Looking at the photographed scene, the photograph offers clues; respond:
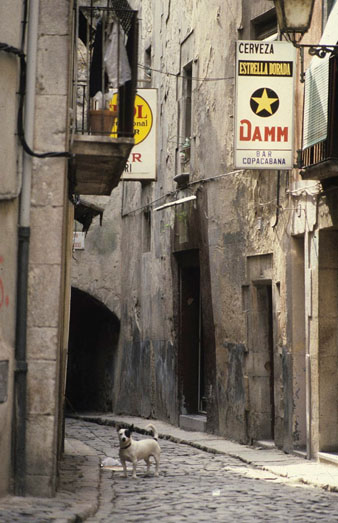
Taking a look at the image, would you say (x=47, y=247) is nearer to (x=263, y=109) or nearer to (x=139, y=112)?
(x=263, y=109)

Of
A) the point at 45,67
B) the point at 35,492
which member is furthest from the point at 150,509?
the point at 45,67

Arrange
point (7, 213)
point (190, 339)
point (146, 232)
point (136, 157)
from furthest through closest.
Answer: point (146, 232)
point (190, 339)
point (136, 157)
point (7, 213)

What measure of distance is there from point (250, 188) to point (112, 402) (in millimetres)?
9379

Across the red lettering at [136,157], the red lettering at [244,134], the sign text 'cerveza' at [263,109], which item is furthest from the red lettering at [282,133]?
the red lettering at [136,157]

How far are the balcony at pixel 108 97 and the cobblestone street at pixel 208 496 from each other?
315 centimetres

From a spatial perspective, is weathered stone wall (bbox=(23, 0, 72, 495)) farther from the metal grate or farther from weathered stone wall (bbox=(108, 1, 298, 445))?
weathered stone wall (bbox=(108, 1, 298, 445))

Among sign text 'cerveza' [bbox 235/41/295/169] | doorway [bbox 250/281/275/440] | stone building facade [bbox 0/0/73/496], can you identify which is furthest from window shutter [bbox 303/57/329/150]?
stone building facade [bbox 0/0/73/496]

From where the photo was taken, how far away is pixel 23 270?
9.44 metres

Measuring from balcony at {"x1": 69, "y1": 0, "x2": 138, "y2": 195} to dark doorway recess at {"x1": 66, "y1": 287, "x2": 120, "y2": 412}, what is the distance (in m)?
12.6

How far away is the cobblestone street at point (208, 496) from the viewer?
29.5ft

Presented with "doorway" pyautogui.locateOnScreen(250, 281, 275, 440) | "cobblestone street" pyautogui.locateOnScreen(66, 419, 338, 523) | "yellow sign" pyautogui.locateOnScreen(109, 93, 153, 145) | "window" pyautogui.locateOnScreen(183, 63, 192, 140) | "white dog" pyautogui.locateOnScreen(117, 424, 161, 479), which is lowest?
"cobblestone street" pyautogui.locateOnScreen(66, 419, 338, 523)

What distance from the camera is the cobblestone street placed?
29.5 feet

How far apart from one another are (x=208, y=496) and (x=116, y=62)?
4208 mm

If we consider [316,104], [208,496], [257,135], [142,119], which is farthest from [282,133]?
[208,496]
